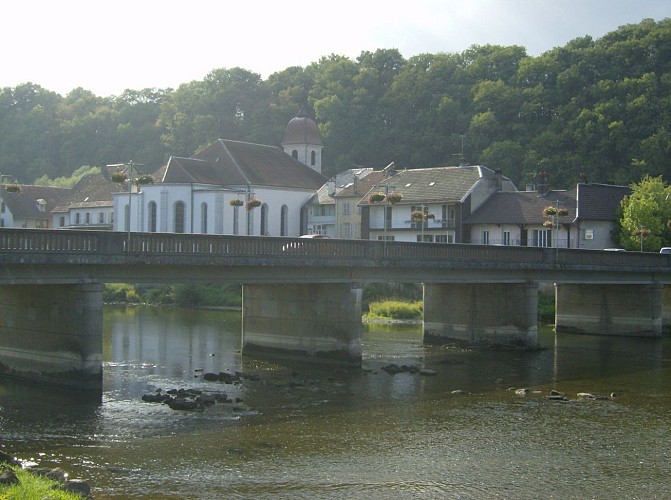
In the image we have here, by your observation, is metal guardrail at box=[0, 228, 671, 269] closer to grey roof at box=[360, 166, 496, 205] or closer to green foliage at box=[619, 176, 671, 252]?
green foliage at box=[619, 176, 671, 252]

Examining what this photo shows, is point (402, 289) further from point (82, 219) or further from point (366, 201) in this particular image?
point (82, 219)

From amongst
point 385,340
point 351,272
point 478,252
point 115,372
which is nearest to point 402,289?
point 385,340

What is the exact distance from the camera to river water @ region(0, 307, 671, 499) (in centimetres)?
2309

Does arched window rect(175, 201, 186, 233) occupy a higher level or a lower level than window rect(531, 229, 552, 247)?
higher

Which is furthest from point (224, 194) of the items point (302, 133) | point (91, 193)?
point (91, 193)

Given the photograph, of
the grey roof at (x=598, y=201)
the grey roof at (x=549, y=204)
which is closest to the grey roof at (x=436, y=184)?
the grey roof at (x=549, y=204)

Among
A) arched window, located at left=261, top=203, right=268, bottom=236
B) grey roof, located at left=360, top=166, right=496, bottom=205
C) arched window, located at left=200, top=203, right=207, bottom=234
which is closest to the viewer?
grey roof, located at left=360, top=166, right=496, bottom=205

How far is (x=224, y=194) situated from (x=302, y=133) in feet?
80.2

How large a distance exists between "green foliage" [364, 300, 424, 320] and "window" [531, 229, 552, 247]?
12476 millimetres

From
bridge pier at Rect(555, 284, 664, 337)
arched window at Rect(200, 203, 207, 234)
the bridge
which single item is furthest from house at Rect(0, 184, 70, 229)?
the bridge

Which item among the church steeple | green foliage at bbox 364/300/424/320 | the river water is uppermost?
the church steeple

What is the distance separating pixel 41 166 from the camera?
14725 centimetres

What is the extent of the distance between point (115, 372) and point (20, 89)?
134418mm

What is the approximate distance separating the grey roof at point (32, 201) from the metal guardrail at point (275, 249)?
68.7 metres
